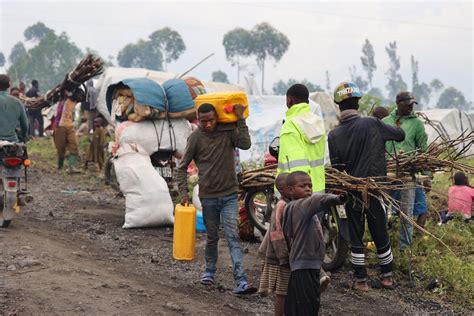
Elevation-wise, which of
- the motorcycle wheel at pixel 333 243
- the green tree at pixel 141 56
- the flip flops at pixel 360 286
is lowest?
the flip flops at pixel 360 286

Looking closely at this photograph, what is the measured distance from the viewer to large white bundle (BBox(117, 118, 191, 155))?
7797 mm

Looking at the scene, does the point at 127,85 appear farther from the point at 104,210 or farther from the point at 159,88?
the point at 104,210

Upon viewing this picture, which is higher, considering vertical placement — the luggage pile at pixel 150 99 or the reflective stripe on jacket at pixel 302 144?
the luggage pile at pixel 150 99

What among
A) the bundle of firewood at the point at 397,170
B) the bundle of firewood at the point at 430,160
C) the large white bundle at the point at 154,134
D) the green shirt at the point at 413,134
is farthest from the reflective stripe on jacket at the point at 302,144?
the large white bundle at the point at 154,134

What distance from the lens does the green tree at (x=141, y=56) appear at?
10800 cm

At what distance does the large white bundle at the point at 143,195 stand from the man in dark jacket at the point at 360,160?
2.73m

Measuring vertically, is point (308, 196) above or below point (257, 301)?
above

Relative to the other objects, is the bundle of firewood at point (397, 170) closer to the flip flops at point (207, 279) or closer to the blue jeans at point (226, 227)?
the blue jeans at point (226, 227)

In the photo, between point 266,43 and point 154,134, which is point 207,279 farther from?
point 266,43

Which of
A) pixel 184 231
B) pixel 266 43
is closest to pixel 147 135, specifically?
pixel 184 231

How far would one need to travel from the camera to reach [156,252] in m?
6.50

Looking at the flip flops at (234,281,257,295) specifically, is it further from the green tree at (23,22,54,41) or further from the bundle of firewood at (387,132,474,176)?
the green tree at (23,22,54,41)

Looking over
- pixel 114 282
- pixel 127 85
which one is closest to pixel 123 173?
pixel 127 85

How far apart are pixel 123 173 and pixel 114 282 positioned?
2.77m
